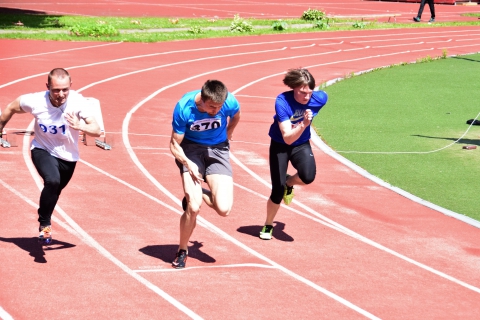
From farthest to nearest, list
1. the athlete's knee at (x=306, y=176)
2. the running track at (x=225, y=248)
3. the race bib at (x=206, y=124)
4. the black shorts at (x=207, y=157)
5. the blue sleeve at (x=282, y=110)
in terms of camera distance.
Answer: the athlete's knee at (x=306, y=176), the blue sleeve at (x=282, y=110), the black shorts at (x=207, y=157), the race bib at (x=206, y=124), the running track at (x=225, y=248)

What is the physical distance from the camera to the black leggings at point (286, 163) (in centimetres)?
966

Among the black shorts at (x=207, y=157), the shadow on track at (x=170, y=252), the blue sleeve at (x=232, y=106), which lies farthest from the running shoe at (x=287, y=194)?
the blue sleeve at (x=232, y=106)

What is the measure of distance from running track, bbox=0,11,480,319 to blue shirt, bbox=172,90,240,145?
125 centimetres

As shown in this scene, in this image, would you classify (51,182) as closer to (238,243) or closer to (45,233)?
(45,233)

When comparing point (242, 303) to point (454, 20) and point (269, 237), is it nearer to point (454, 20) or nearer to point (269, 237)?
point (269, 237)

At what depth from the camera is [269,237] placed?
32.5 ft

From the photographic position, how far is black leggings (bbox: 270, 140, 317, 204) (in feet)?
→ 31.7

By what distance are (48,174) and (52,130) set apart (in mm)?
428

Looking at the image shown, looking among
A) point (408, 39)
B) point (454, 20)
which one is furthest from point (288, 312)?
point (454, 20)

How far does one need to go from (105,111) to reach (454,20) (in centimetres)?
2783

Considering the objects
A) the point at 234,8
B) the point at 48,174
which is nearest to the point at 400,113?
the point at 48,174

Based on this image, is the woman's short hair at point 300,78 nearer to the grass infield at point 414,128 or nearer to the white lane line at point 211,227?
the white lane line at point 211,227

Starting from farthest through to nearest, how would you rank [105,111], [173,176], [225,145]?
[105,111] < [173,176] < [225,145]

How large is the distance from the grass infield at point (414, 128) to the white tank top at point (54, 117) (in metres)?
5.20
